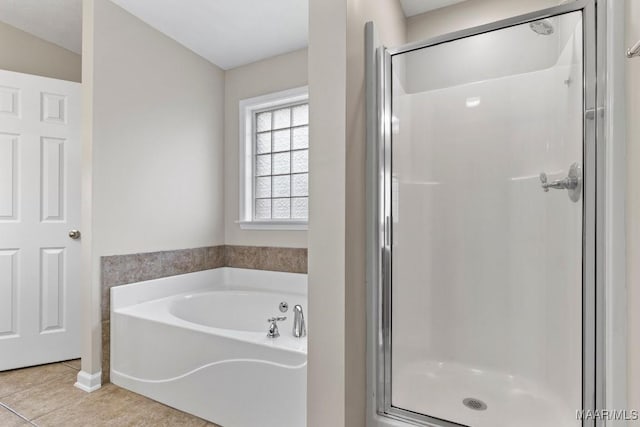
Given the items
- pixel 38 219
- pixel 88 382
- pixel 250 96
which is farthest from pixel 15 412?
pixel 250 96

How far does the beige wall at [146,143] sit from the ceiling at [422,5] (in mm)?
1663

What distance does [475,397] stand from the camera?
1.64 m

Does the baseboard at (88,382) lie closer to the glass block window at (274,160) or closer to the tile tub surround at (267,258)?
the tile tub surround at (267,258)

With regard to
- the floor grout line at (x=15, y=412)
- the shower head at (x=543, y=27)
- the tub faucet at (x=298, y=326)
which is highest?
the shower head at (x=543, y=27)

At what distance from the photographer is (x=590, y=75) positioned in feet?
3.88

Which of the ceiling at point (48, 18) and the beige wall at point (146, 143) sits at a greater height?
the ceiling at point (48, 18)

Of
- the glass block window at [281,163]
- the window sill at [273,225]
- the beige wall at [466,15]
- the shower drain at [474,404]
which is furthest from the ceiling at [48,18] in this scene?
the shower drain at [474,404]

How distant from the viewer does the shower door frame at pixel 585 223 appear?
114 cm

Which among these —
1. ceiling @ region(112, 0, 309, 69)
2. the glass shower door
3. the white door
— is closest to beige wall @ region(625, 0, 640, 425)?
A: the glass shower door

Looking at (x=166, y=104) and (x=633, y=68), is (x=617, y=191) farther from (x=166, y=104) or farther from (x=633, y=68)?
(x=166, y=104)

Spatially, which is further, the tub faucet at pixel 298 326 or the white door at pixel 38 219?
the white door at pixel 38 219

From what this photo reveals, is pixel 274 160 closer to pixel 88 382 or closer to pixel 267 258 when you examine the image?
pixel 267 258

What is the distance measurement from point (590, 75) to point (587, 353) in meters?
0.90

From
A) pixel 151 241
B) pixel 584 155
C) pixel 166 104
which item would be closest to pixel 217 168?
pixel 166 104
